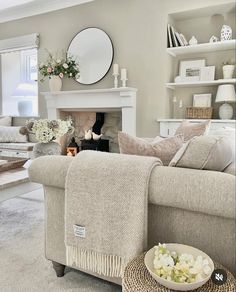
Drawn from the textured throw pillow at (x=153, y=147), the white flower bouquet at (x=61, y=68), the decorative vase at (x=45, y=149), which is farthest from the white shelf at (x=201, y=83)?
the textured throw pillow at (x=153, y=147)

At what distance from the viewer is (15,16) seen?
5047 mm

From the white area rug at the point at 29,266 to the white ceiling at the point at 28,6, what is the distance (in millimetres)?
3581

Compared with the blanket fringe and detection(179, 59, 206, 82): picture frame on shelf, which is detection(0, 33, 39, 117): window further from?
the blanket fringe

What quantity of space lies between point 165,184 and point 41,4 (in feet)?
15.0

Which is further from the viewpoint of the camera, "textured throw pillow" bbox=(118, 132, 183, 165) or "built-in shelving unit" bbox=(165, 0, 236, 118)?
"built-in shelving unit" bbox=(165, 0, 236, 118)


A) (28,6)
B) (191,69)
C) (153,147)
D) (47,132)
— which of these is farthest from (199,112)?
(28,6)

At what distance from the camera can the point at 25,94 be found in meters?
5.34

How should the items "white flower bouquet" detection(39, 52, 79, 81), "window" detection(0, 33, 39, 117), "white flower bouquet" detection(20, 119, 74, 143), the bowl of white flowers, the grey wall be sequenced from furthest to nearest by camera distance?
"window" detection(0, 33, 39, 117) → "white flower bouquet" detection(39, 52, 79, 81) → the grey wall → "white flower bouquet" detection(20, 119, 74, 143) → the bowl of white flowers

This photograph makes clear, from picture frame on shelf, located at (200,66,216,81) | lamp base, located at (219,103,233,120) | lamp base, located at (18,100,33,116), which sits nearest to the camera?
lamp base, located at (219,103,233,120)

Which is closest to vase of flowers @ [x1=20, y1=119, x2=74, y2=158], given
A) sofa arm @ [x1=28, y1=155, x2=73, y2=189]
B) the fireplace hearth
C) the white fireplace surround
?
sofa arm @ [x1=28, y1=155, x2=73, y2=189]

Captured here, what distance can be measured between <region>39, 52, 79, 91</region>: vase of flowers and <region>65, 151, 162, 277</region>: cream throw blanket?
10.9 feet

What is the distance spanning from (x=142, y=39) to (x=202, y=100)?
1.24m

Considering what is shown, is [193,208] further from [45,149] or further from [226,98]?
[226,98]

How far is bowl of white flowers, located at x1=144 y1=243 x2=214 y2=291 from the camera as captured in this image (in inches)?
38.3
